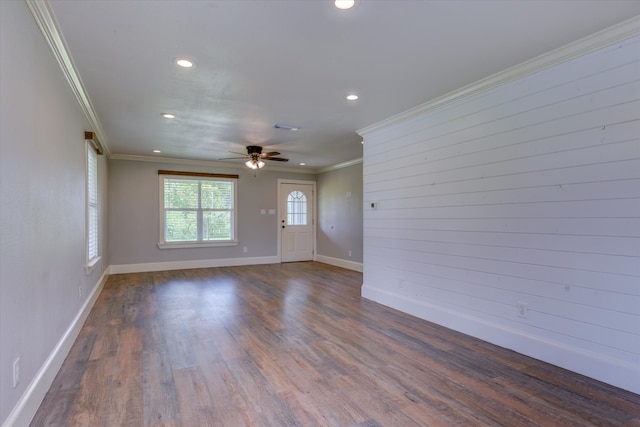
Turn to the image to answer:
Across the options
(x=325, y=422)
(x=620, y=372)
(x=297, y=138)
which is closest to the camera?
(x=325, y=422)

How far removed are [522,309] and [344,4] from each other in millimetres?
2804

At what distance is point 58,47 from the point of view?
2.41 meters

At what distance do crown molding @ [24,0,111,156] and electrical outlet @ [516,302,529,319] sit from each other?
4059 mm

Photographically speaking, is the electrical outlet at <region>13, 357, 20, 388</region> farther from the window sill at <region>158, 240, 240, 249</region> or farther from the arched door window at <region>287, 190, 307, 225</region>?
the arched door window at <region>287, 190, 307, 225</region>

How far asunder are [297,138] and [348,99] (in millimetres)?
1858

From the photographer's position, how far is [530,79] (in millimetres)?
2855

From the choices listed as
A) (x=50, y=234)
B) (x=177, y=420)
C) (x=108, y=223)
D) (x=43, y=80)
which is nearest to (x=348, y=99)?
(x=43, y=80)

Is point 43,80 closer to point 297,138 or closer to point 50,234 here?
point 50,234

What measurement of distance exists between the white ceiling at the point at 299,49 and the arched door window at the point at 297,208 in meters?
4.54

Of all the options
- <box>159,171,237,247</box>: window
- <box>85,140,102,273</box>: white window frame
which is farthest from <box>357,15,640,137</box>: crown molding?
<box>159,171,237,247</box>: window

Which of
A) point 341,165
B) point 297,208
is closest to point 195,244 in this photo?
point 297,208

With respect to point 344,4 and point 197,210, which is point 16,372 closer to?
point 344,4

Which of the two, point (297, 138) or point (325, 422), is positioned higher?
point (297, 138)

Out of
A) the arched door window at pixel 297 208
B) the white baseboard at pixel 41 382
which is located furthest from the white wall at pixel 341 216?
the white baseboard at pixel 41 382
